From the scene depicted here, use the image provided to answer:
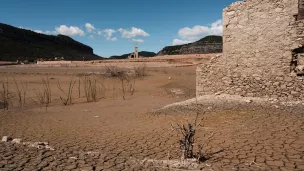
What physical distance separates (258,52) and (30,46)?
5617 cm

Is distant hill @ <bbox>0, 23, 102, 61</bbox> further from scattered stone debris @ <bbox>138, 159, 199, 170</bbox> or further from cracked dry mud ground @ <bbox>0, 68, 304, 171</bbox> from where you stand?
scattered stone debris @ <bbox>138, 159, 199, 170</bbox>

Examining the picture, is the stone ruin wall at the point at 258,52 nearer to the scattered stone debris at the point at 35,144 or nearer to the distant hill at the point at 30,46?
the scattered stone debris at the point at 35,144

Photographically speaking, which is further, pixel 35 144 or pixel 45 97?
pixel 45 97

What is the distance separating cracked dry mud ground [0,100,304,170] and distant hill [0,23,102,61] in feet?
143

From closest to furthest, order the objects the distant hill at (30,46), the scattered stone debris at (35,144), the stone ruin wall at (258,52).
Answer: the scattered stone debris at (35,144)
the stone ruin wall at (258,52)
the distant hill at (30,46)

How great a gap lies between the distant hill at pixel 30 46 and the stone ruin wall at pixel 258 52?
145 feet

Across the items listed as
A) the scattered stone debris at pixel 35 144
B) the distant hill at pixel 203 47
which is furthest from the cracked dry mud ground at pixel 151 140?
the distant hill at pixel 203 47

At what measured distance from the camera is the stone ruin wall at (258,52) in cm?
728

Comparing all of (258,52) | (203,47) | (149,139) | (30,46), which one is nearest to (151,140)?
(149,139)

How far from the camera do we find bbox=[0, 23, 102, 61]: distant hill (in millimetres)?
49969

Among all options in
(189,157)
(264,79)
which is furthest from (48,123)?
(264,79)

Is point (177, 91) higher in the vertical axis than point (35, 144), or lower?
higher

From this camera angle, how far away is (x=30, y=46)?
55750mm

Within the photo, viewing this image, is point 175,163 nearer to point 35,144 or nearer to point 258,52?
point 35,144
